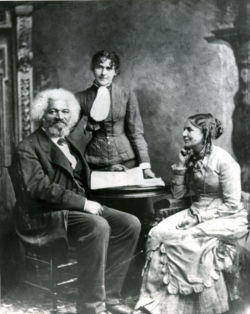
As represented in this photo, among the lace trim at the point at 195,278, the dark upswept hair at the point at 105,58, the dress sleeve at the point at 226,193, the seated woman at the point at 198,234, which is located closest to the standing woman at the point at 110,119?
the dark upswept hair at the point at 105,58

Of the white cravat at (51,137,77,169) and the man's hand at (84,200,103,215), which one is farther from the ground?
the white cravat at (51,137,77,169)

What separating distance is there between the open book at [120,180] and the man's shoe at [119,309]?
93cm

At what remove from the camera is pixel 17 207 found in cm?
374

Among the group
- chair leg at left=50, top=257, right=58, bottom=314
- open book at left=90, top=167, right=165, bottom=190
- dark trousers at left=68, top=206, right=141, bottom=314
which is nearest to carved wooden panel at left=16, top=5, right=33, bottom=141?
open book at left=90, top=167, right=165, bottom=190

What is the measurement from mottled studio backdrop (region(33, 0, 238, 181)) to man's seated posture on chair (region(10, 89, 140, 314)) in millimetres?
316

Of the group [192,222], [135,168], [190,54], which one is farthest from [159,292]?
[190,54]

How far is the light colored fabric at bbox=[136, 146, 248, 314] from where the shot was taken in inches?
140

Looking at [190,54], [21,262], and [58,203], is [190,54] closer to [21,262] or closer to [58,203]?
[58,203]

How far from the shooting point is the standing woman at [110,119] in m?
3.74

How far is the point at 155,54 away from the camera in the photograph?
12.2ft

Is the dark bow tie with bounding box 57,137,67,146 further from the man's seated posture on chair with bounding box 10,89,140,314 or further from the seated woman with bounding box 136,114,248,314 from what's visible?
the seated woman with bounding box 136,114,248,314

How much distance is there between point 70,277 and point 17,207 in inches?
27.5

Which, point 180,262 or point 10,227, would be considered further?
point 10,227

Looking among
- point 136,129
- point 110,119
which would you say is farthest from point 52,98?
point 136,129
